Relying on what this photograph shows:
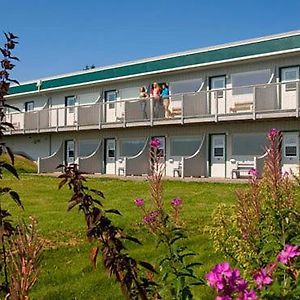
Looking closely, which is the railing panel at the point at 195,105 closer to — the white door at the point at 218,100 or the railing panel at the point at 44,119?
the white door at the point at 218,100

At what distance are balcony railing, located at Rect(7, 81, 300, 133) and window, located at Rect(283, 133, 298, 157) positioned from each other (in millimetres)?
1863

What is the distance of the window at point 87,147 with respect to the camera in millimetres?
33469

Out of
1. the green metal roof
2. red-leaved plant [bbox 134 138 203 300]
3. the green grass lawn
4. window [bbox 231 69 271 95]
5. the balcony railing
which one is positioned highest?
the green metal roof

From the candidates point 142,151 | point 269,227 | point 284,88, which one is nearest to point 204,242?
point 269,227

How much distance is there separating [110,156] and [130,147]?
168 cm

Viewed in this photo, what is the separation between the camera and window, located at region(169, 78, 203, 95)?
92.6ft

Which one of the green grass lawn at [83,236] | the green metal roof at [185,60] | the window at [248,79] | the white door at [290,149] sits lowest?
the green grass lawn at [83,236]

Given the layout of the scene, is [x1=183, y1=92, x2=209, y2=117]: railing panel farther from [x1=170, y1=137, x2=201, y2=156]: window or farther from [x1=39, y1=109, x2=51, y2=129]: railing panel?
[x1=39, y1=109, x2=51, y2=129]: railing panel

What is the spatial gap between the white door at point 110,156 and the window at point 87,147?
1.09 meters

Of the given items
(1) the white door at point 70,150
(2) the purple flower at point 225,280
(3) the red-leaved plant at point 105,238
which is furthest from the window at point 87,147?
(2) the purple flower at point 225,280

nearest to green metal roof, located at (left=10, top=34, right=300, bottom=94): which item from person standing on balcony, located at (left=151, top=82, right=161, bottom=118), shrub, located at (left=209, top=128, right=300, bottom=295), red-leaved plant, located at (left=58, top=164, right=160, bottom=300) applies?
person standing on balcony, located at (left=151, top=82, right=161, bottom=118)

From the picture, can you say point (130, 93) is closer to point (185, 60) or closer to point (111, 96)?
point (111, 96)

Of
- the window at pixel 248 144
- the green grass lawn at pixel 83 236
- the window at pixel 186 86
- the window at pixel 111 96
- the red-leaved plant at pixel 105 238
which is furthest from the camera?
the window at pixel 111 96

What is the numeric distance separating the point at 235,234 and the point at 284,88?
58.4ft
